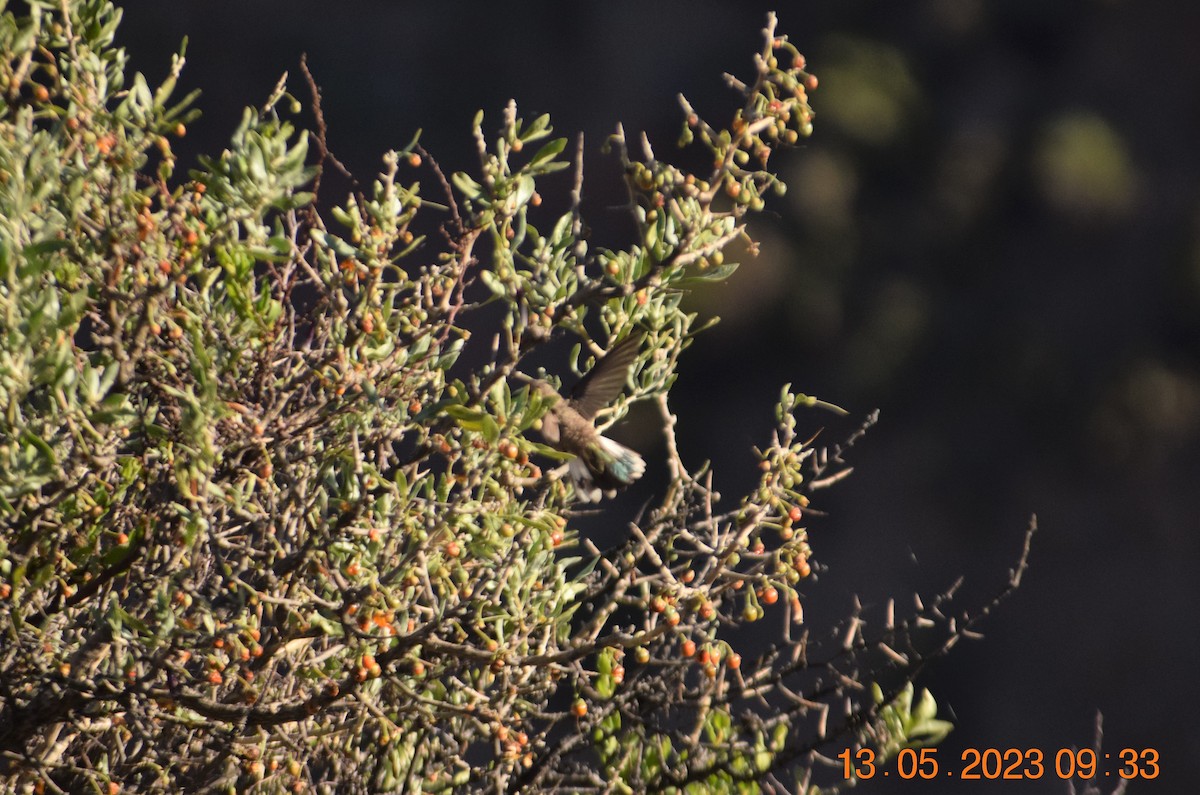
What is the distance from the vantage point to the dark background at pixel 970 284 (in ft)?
25.5

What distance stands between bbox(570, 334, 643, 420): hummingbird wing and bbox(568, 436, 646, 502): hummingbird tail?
3.7 inches

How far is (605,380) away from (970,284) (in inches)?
315

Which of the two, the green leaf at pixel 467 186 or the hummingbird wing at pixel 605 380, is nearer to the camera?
the green leaf at pixel 467 186

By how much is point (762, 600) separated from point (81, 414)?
3.21ft

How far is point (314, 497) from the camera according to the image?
76.0 inches

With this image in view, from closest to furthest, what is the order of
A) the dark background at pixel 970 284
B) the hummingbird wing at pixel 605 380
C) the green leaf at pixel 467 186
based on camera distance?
Result: the green leaf at pixel 467 186, the hummingbird wing at pixel 605 380, the dark background at pixel 970 284

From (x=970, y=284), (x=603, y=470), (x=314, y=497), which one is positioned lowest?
(x=314, y=497)

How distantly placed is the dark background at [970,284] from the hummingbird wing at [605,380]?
484cm

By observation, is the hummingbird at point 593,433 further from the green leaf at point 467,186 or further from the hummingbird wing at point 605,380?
the green leaf at point 467,186

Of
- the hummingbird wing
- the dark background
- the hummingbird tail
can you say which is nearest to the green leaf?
the hummingbird wing

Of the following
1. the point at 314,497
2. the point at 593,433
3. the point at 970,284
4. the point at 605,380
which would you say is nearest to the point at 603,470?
the point at 593,433

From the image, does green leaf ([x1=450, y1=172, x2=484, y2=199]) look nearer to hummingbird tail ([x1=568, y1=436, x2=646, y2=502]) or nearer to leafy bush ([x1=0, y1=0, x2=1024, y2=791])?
leafy bush ([x1=0, y1=0, x2=1024, y2=791])

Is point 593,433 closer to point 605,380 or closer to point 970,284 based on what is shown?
point 605,380

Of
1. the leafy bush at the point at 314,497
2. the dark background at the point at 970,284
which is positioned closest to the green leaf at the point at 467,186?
the leafy bush at the point at 314,497
